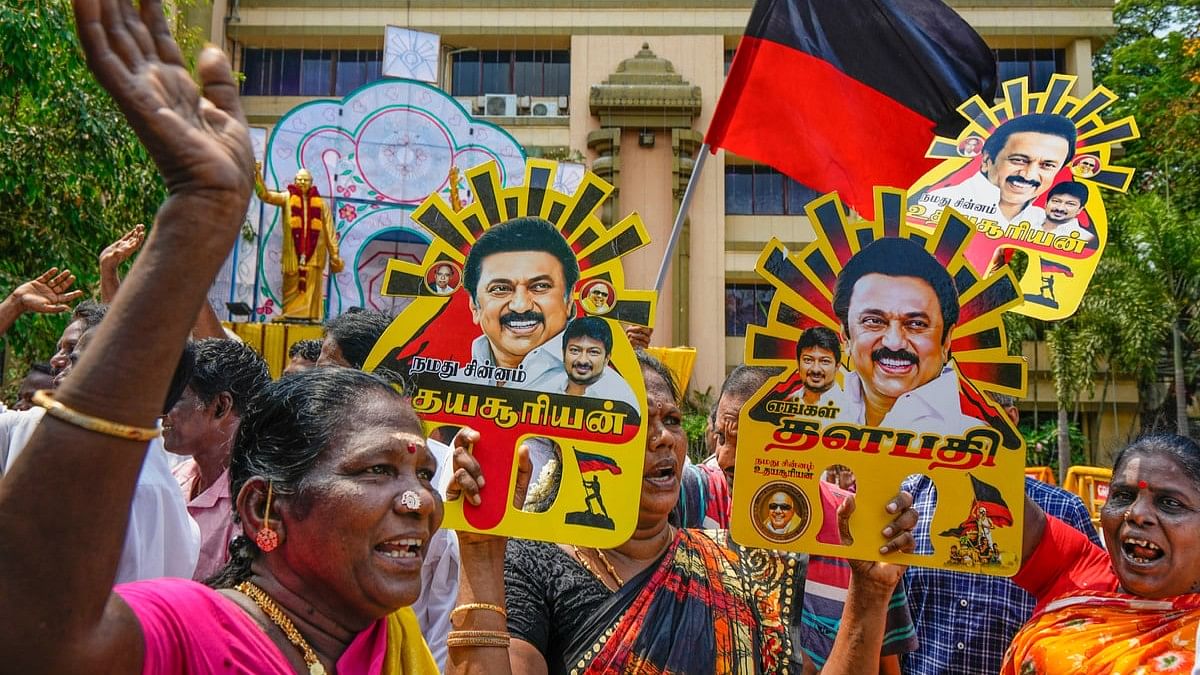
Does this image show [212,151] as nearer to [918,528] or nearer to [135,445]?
[135,445]

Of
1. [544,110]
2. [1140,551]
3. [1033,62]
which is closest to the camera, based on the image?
[1140,551]

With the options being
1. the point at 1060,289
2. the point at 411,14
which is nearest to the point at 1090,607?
the point at 1060,289

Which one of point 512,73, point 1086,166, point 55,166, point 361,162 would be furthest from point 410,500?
point 512,73

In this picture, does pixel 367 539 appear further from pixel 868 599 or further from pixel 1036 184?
pixel 1036 184

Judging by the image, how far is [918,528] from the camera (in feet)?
8.81

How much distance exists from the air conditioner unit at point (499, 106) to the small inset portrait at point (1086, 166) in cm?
1484

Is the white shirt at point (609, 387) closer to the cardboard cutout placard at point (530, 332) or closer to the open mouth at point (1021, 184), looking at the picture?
the cardboard cutout placard at point (530, 332)

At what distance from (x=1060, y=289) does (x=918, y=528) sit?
204 centimetres

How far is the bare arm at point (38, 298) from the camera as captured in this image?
4.06 meters

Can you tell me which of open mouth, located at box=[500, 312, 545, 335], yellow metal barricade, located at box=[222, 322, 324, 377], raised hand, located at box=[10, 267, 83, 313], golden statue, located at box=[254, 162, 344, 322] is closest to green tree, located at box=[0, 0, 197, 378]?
raised hand, located at box=[10, 267, 83, 313]

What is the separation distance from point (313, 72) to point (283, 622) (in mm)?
19093

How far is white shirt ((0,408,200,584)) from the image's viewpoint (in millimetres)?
2287

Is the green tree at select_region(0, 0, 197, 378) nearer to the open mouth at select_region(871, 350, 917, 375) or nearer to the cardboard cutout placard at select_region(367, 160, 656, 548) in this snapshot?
the cardboard cutout placard at select_region(367, 160, 656, 548)

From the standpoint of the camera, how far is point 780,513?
2.46 metres
